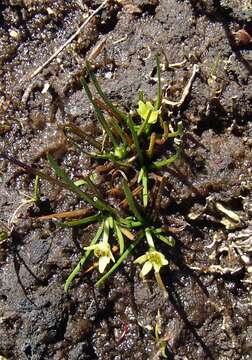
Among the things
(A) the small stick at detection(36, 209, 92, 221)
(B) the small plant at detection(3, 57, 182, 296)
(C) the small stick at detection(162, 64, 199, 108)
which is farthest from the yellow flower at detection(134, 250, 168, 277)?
(C) the small stick at detection(162, 64, 199, 108)

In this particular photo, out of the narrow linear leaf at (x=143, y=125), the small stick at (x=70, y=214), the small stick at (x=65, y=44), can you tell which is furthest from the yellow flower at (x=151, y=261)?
the small stick at (x=65, y=44)

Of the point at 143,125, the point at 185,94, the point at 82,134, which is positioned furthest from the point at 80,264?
the point at 185,94

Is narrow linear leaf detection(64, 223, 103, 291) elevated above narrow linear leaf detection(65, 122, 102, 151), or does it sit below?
below

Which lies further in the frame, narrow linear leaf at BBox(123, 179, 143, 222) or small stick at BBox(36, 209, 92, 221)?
small stick at BBox(36, 209, 92, 221)

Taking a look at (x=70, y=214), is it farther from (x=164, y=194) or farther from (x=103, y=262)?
(x=164, y=194)

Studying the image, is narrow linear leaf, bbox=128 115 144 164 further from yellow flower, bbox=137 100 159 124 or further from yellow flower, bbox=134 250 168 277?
yellow flower, bbox=134 250 168 277

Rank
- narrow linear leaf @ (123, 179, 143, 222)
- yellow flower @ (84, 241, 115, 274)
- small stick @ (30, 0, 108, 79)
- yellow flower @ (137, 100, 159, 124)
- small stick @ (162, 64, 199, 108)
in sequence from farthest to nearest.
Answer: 1. small stick @ (30, 0, 108, 79)
2. small stick @ (162, 64, 199, 108)
3. yellow flower @ (137, 100, 159, 124)
4. yellow flower @ (84, 241, 115, 274)
5. narrow linear leaf @ (123, 179, 143, 222)

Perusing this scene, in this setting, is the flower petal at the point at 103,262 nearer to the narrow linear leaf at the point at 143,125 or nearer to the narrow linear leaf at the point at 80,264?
the narrow linear leaf at the point at 80,264
